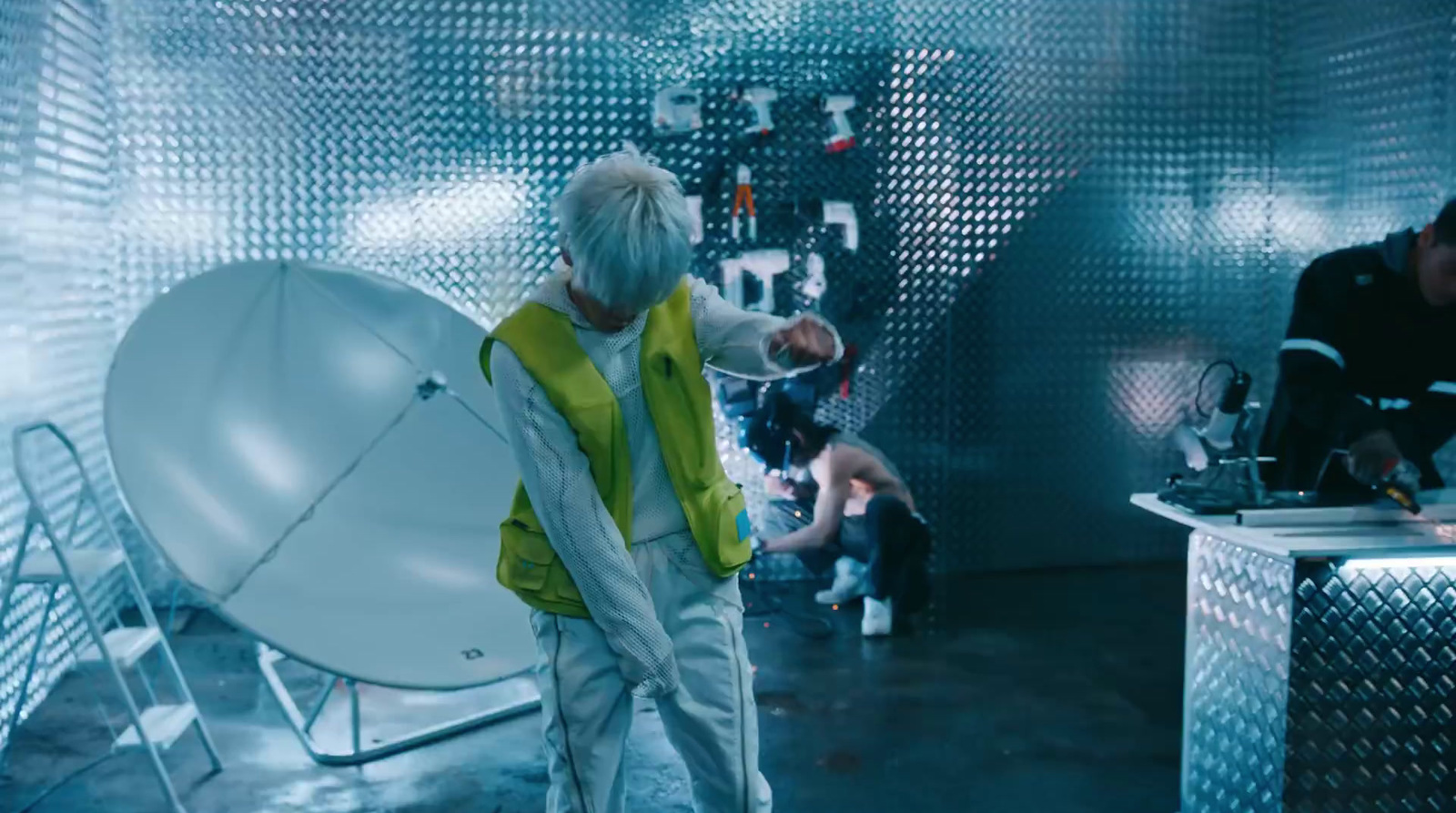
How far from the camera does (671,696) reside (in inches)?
80.2

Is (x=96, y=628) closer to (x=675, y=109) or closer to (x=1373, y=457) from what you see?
(x=1373, y=457)

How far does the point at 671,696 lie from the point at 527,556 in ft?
1.17

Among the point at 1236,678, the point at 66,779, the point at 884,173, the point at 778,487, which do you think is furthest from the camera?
the point at 884,173

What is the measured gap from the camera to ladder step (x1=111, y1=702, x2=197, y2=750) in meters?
3.32

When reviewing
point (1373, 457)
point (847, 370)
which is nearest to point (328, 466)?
point (847, 370)

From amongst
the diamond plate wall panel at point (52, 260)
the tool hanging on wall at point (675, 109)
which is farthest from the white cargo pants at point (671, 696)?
the tool hanging on wall at point (675, 109)

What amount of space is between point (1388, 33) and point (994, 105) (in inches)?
78.7

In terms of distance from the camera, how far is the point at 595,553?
1912 mm

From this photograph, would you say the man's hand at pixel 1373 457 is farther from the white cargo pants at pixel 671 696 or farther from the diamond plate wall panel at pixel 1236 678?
the white cargo pants at pixel 671 696

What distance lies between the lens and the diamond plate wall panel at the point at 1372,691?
2725 mm

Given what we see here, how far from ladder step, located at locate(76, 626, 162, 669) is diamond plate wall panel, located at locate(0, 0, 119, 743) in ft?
1.91

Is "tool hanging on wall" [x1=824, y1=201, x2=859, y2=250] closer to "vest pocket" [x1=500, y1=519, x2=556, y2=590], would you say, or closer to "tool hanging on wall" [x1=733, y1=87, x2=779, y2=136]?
"tool hanging on wall" [x1=733, y1=87, x2=779, y2=136]

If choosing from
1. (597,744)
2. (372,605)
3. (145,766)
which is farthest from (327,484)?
(597,744)

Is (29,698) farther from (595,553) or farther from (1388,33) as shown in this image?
(1388,33)
